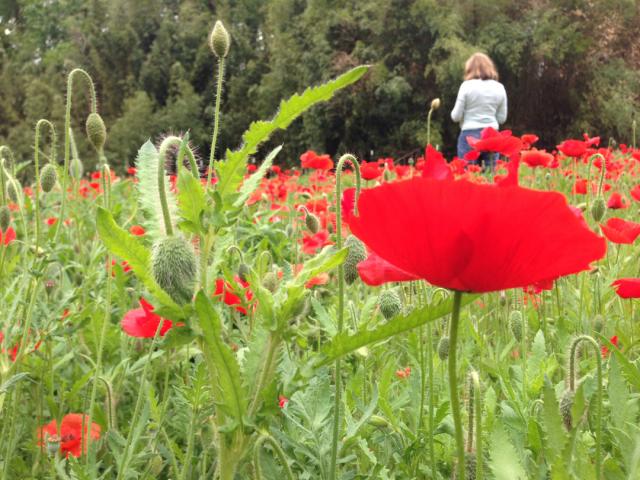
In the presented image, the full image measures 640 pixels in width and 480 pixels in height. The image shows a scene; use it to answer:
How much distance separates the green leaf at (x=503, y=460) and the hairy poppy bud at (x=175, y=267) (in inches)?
15.8

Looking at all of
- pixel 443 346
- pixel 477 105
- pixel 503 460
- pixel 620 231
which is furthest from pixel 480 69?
pixel 503 460

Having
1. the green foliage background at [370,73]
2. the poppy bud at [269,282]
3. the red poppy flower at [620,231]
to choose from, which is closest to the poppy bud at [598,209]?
the red poppy flower at [620,231]

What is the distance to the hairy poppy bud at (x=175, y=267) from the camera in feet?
2.67

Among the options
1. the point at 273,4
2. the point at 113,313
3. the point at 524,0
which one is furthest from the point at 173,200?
A: the point at 273,4

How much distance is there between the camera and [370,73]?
17547 mm

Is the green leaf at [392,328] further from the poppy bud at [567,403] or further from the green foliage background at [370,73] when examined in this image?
the green foliage background at [370,73]

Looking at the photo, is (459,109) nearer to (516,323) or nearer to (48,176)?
(516,323)

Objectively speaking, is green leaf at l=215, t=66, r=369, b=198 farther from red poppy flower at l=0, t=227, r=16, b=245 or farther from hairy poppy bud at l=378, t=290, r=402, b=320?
red poppy flower at l=0, t=227, r=16, b=245

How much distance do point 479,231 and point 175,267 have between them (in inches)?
15.1

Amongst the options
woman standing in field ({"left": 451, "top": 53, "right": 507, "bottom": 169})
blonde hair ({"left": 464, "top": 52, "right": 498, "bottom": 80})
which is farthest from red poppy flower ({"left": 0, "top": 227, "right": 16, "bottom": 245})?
blonde hair ({"left": 464, "top": 52, "right": 498, "bottom": 80})

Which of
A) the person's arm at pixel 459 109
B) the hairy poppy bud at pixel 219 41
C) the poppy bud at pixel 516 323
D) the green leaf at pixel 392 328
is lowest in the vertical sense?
the person's arm at pixel 459 109

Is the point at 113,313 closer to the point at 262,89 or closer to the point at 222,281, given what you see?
the point at 222,281

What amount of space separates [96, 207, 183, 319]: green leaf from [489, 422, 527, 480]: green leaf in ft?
1.30

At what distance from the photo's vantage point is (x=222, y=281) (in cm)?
125
